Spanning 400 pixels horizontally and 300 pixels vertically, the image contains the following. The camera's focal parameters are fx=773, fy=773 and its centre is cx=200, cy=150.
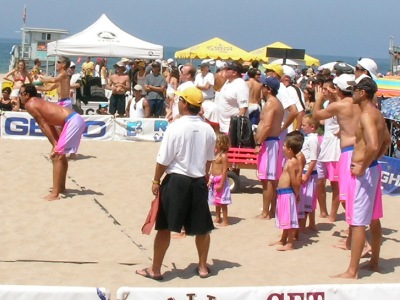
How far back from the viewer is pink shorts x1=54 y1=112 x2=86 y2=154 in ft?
30.9

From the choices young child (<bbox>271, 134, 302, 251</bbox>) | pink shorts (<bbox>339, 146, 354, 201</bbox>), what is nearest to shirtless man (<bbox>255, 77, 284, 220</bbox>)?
young child (<bbox>271, 134, 302, 251</bbox>)

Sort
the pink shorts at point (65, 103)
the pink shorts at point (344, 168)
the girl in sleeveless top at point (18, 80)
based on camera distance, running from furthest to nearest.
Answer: the girl in sleeveless top at point (18, 80) < the pink shorts at point (65, 103) < the pink shorts at point (344, 168)

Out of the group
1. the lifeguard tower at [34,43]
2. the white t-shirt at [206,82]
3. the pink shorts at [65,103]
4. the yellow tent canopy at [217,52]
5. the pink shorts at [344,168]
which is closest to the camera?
the pink shorts at [344,168]

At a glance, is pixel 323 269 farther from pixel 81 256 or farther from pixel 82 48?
pixel 82 48

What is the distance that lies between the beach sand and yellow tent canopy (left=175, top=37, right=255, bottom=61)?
52.4ft

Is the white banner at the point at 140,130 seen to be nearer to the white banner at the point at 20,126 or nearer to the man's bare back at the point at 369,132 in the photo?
the white banner at the point at 20,126

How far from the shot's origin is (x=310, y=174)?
8242 mm

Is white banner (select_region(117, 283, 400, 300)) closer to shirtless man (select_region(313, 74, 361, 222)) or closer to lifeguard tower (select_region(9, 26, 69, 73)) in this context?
shirtless man (select_region(313, 74, 361, 222))

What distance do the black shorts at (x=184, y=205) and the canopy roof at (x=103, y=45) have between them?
1376 centimetres

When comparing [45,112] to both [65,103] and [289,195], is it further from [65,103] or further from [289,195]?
[289,195]

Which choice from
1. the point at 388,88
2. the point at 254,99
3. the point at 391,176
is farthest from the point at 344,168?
the point at 388,88

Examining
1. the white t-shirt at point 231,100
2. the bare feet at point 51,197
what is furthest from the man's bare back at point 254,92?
the bare feet at point 51,197

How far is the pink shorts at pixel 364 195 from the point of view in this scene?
6340 millimetres

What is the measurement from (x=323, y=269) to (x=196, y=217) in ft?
4.63
